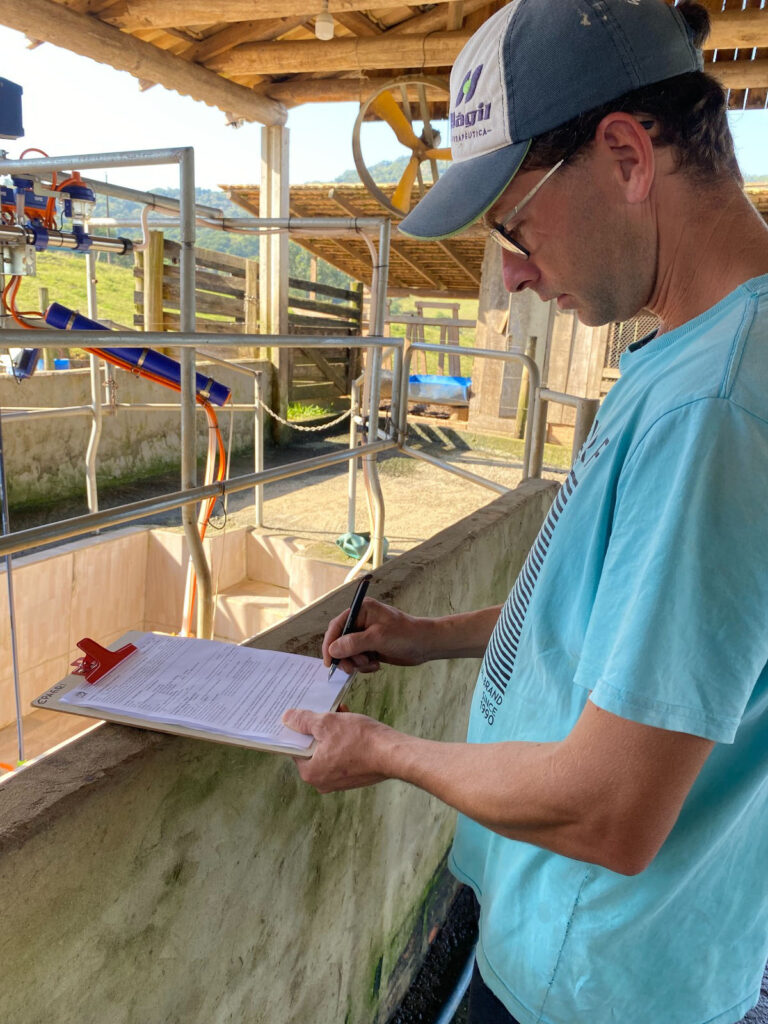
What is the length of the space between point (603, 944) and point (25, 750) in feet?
11.8

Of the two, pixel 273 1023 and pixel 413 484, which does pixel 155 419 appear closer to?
pixel 413 484

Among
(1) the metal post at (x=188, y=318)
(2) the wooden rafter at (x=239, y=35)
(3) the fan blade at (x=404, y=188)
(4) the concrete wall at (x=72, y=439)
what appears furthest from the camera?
(3) the fan blade at (x=404, y=188)

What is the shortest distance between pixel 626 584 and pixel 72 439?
5.88 metres

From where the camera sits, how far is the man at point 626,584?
0.56m

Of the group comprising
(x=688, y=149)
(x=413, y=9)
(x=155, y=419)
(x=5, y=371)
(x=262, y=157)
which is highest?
(x=413, y=9)

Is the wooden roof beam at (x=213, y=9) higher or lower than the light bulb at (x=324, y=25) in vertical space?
higher

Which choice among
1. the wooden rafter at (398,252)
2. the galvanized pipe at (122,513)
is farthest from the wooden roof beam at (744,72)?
the galvanized pipe at (122,513)

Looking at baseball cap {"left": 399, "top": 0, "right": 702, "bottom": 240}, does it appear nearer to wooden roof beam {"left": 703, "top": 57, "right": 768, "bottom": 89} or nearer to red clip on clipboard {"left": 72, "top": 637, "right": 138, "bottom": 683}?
red clip on clipboard {"left": 72, "top": 637, "right": 138, "bottom": 683}

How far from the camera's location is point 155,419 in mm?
6625

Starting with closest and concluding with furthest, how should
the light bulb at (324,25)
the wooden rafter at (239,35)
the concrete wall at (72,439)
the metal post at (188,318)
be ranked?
the metal post at (188,318), the light bulb at (324,25), the concrete wall at (72,439), the wooden rafter at (239,35)

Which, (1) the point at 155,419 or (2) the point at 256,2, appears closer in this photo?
(2) the point at 256,2

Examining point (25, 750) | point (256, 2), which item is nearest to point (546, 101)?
point (25, 750)

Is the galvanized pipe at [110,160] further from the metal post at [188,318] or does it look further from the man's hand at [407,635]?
the man's hand at [407,635]

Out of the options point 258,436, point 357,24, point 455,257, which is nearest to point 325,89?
point 357,24
